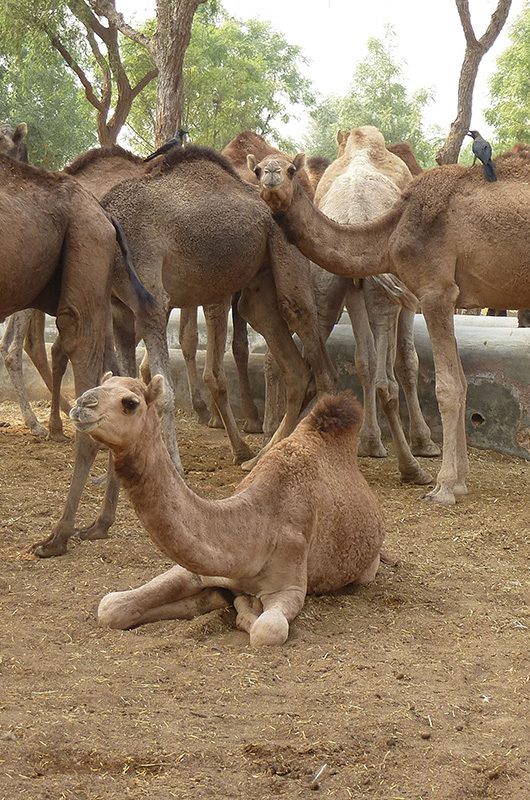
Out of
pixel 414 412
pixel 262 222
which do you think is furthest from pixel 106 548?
pixel 414 412

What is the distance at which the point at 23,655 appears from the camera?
457 centimetres

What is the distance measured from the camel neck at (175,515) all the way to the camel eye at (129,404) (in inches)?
5.0

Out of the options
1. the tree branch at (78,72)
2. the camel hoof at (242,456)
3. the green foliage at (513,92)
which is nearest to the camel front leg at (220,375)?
the camel hoof at (242,456)

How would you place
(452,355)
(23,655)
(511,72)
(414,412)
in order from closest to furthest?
(23,655) < (452,355) < (414,412) < (511,72)

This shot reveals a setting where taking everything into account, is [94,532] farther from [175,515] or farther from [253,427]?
[253,427]

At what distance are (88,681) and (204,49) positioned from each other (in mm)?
34332

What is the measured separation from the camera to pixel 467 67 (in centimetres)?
1592

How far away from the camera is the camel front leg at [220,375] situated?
9.71 m

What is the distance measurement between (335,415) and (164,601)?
1.41m

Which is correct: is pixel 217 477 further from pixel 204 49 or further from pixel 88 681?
pixel 204 49

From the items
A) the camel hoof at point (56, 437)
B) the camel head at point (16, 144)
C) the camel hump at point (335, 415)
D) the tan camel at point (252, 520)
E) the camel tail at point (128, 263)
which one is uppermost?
the camel head at point (16, 144)

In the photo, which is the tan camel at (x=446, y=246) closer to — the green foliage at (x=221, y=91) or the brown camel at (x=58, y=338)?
the brown camel at (x=58, y=338)

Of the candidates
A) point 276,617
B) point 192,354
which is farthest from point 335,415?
point 192,354

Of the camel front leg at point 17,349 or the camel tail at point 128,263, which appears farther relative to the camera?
the camel front leg at point 17,349
